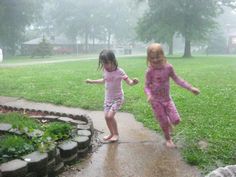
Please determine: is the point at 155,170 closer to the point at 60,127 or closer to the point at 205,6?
the point at 60,127

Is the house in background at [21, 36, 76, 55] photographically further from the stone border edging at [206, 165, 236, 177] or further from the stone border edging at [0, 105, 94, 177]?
the stone border edging at [206, 165, 236, 177]

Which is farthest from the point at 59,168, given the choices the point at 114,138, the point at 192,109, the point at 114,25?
the point at 114,25

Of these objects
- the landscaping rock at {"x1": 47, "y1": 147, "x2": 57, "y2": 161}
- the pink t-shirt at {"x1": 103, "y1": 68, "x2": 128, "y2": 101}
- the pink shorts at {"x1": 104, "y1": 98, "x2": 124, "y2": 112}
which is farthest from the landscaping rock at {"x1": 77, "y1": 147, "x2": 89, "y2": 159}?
the pink t-shirt at {"x1": 103, "y1": 68, "x2": 128, "y2": 101}

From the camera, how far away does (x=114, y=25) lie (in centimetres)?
6900

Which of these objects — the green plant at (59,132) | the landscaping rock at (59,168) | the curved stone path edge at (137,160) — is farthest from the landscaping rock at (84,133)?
the landscaping rock at (59,168)

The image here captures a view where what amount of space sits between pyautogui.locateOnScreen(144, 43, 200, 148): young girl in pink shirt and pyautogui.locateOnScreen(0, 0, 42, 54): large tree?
115 ft

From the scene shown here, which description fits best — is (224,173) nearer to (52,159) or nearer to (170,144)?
(52,159)

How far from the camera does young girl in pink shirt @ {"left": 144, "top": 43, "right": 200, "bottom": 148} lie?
194 inches

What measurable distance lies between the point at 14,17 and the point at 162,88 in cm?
3997

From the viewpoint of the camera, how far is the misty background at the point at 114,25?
34.3 metres

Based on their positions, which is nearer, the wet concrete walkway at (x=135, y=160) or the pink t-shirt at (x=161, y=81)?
the wet concrete walkway at (x=135, y=160)

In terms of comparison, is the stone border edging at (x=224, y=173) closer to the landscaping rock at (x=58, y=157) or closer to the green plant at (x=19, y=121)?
the landscaping rock at (x=58, y=157)

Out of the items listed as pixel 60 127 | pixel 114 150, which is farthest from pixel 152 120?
pixel 60 127

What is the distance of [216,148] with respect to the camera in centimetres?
479
